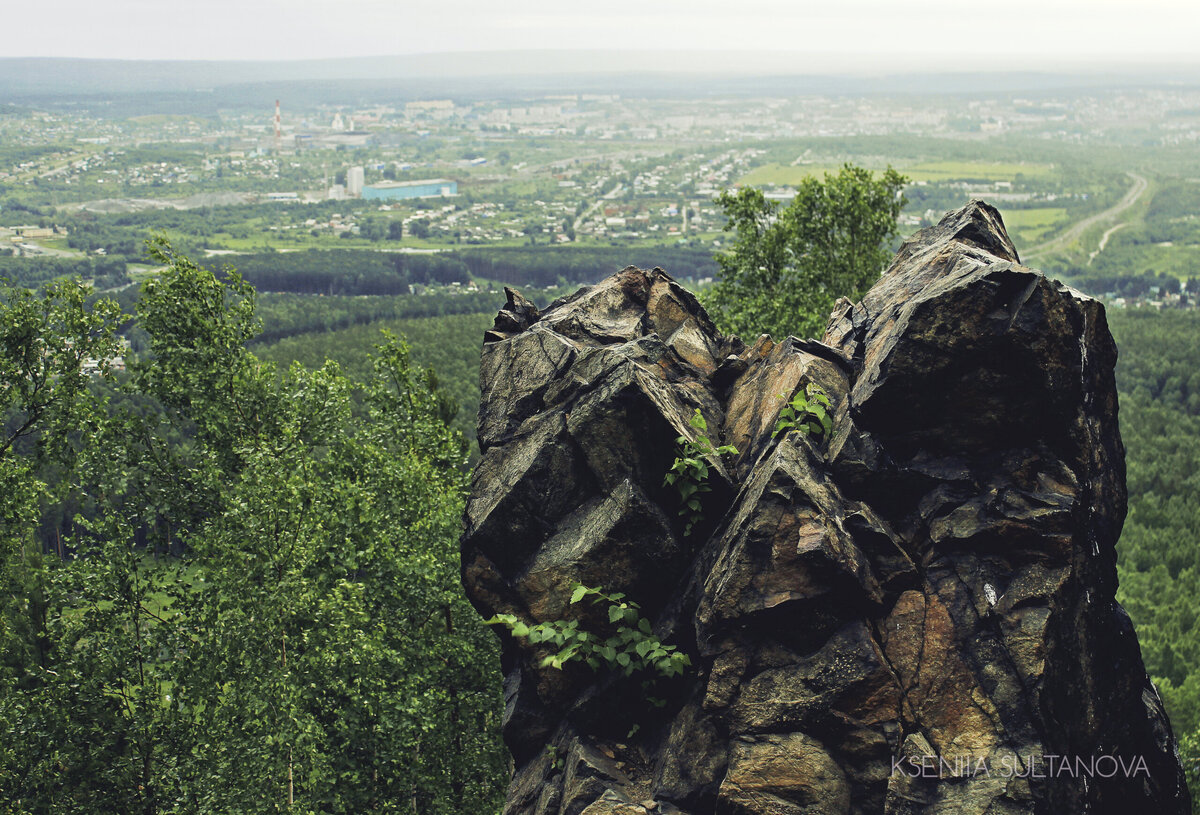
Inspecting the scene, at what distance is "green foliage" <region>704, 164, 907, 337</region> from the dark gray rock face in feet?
80.1

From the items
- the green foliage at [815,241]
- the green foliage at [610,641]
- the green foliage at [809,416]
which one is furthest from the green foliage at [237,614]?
the green foliage at [815,241]

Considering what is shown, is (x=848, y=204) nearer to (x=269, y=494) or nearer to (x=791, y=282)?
(x=791, y=282)

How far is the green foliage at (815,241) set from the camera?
124 feet

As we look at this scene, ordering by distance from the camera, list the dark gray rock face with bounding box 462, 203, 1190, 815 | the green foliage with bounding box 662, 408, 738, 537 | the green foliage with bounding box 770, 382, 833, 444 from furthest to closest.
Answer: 1. the green foliage with bounding box 662, 408, 738, 537
2. the green foliage with bounding box 770, 382, 833, 444
3. the dark gray rock face with bounding box 462, 203, 1190, 815

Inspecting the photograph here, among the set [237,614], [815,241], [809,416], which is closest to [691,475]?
[809,416]

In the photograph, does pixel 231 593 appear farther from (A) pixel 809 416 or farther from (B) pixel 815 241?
(B) pixel 815 241

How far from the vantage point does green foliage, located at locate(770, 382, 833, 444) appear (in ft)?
41.1

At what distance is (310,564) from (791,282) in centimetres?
2494

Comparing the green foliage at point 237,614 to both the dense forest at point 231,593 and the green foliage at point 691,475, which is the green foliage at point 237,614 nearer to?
the dense forest at point 231,593

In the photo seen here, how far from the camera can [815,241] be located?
3906 cm

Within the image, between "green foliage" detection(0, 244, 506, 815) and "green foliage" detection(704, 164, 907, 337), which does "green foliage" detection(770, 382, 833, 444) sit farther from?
"green foliage" detection(704, 164, 907, 337)

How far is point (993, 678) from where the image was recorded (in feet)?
34.4

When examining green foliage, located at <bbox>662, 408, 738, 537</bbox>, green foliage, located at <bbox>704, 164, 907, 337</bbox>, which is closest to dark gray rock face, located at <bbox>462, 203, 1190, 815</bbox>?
green foliage, located at <bbox>662, 408, 738, 537</bbox>

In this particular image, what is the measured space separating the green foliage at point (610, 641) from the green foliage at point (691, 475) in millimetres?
1428
